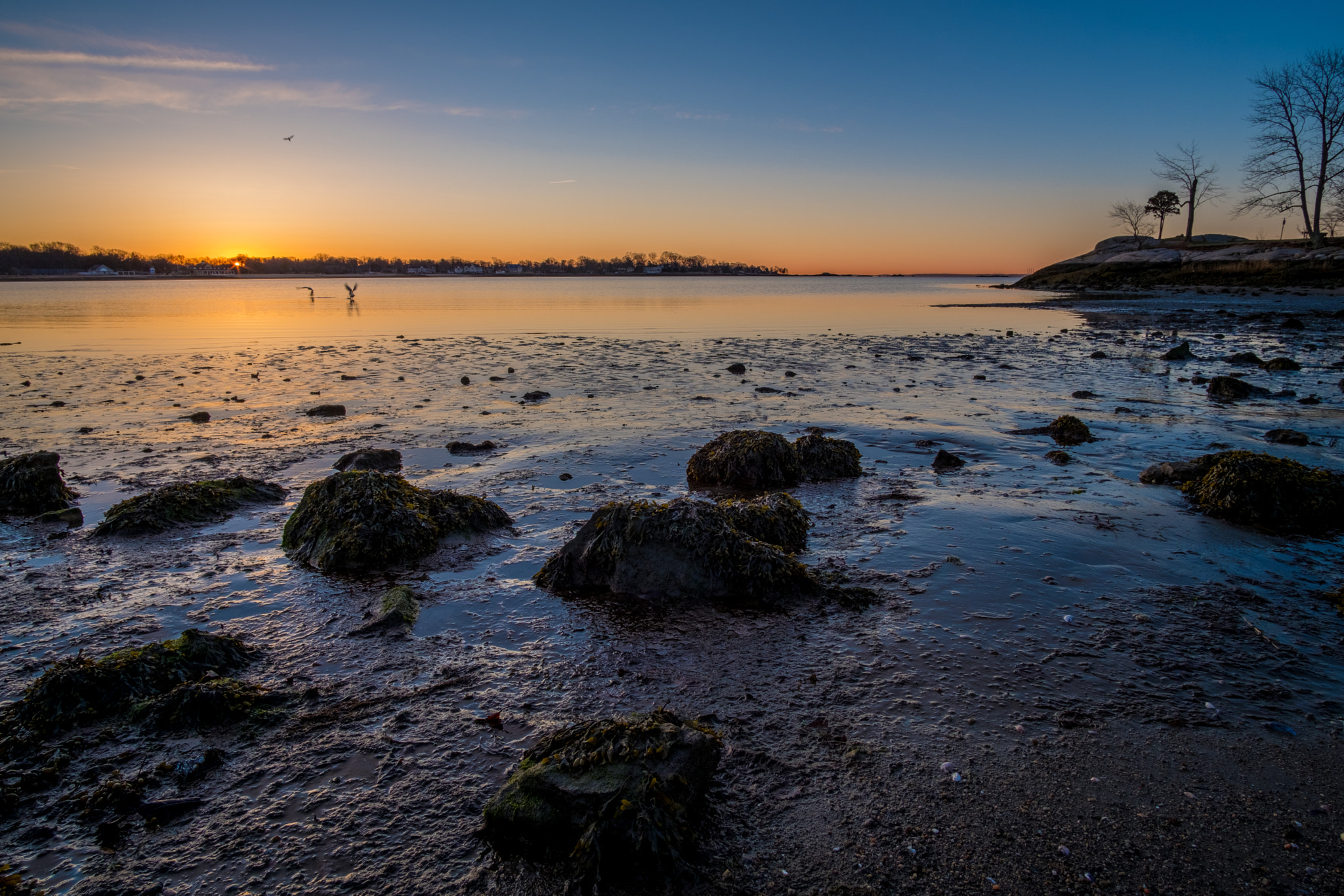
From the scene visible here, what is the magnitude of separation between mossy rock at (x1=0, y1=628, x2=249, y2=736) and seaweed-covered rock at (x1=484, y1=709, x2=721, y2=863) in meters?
2.18

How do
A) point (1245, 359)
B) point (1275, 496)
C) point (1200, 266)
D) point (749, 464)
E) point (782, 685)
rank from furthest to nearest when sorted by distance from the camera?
1. point (1200, 266)
2. point (1245, 359)
3. point (749, 464)
4. point (1275, 496)
5. point (782, 685)

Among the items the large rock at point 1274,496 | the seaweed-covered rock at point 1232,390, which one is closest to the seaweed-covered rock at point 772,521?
the large rock at point 1274,496

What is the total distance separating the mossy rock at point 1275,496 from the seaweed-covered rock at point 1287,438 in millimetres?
3099

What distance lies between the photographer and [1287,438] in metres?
9.19

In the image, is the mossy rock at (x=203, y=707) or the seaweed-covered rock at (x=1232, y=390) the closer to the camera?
the mossy rock at (x=203, y=707)

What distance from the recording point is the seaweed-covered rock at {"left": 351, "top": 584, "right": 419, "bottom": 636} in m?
4.48

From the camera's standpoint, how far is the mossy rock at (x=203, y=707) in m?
3.49

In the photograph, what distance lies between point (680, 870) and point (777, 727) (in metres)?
1.02

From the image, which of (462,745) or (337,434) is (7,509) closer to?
(337,434)

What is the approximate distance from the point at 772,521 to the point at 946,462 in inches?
143

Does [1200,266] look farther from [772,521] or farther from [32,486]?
[32,486]

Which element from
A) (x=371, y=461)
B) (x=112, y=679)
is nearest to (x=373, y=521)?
(x=112, y=679)

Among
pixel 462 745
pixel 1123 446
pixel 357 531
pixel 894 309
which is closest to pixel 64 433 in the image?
pixel 357 531

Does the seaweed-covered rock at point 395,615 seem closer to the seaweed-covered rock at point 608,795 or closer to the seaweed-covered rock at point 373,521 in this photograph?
the seaweed-covered rock at point 373,521
